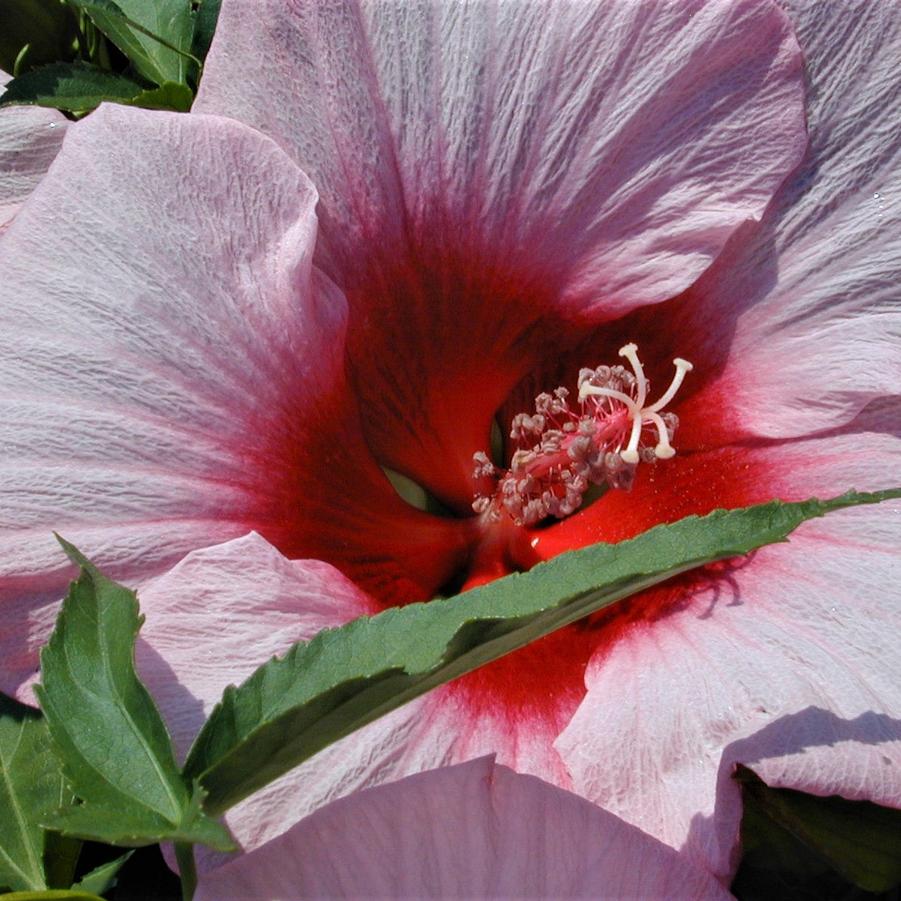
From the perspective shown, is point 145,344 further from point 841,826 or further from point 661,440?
point 841,826

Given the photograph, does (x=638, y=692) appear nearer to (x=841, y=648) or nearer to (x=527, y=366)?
(x=841, y=648)

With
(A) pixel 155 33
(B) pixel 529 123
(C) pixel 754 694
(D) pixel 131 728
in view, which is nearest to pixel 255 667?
(D) pixel 131 728

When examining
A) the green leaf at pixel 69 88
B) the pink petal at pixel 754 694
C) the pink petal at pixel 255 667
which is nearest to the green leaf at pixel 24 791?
the pink petal at pixel 255 667

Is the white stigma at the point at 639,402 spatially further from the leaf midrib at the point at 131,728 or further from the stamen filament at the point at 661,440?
the leaf midrib at the point at 131,728

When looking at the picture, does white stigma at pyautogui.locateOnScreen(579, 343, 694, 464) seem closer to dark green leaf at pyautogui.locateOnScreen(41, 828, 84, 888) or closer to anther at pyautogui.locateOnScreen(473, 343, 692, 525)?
anther at pyautogui.locateOnScreen(473, 343, 692, 525)

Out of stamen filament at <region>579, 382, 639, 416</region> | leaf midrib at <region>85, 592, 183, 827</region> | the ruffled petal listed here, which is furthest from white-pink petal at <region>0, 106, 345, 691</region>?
→ stamen filament at <region>579, 382, 639, 416</region>

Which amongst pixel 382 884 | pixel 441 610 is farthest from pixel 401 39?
pixel 382 884
